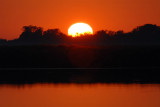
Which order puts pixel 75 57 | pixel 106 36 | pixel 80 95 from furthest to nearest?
pixel 106 36 → pixel 75 57 → pixel 80 95

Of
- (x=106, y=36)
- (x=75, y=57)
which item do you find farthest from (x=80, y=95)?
(x=106, y=36)

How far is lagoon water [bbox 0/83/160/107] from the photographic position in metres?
12.7

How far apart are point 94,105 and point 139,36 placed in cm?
4967

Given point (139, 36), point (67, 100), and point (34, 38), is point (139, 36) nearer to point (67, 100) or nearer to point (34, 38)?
point (34, 38)

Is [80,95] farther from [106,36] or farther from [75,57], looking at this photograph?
[106,36]

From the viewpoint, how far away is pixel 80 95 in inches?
577

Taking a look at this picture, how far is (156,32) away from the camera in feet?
204

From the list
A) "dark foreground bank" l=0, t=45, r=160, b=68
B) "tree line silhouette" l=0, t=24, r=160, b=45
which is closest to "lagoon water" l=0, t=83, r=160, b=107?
"dark foreground bank" l=0, t=45, r=160, b=68

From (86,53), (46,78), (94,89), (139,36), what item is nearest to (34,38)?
(139,36)

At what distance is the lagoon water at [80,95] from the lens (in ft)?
41.8

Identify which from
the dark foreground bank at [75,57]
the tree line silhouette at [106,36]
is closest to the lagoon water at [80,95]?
the dark foreground bank at [75,57]

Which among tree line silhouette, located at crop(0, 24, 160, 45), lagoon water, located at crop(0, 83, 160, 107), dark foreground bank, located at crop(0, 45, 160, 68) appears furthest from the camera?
tree line silhouette, located at crop(0, 24, 160, 45)

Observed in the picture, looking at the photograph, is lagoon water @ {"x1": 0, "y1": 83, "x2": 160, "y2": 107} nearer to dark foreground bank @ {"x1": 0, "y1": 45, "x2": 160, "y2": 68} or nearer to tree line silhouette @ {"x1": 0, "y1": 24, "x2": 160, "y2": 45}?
dark foreground bank @ {"x1": 0, "y1": 45, "x2": 160, "y2": 68}

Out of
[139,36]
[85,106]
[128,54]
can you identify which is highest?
[139,36]
